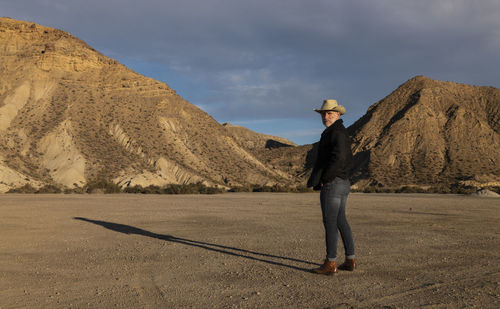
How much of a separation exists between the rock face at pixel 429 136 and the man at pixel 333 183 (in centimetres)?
5007

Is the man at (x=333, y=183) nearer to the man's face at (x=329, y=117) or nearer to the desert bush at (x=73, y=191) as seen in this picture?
the man's face at (x=329, y=117)

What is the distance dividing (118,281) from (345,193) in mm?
3315

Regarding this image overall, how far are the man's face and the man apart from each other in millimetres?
107

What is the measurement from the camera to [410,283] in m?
4.91

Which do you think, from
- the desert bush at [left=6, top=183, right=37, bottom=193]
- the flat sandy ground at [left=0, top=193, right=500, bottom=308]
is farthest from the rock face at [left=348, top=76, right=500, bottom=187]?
the flat sandy ground at [left=0, top=193, right=500, bottom=308]

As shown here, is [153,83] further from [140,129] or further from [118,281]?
[118,281]

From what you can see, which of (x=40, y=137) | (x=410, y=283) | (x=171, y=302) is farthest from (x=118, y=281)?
(x=40, y=137)

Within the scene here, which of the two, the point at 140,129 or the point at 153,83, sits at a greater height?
the point at 153,83

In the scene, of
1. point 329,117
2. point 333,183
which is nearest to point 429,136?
point 329,117

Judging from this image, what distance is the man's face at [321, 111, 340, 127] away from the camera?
5.90 m

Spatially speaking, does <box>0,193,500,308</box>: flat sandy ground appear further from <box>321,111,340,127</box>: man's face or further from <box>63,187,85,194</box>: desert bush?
<box>63,187,85,194</box>: desert bush

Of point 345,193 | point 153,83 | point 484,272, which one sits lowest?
point 484,272

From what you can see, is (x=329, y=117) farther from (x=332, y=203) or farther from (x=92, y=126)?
(x=92, y=126)

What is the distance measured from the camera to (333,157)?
18.2 feet
